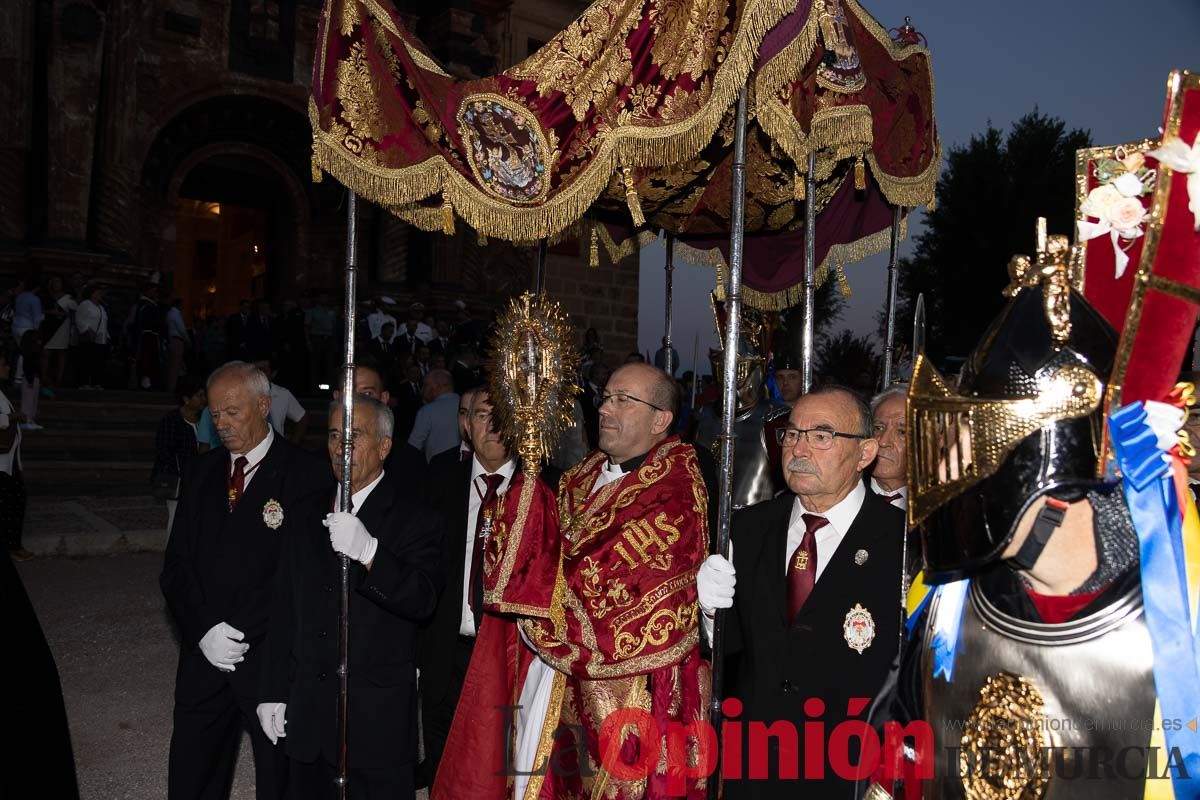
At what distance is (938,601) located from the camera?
2.16 metres

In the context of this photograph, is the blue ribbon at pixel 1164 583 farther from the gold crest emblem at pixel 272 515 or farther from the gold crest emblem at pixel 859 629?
the gold crest emblem at pixel 272 515

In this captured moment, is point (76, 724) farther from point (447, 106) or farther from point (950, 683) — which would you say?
point (950, 683)

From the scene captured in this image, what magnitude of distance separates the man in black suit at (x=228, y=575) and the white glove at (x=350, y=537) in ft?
1.22

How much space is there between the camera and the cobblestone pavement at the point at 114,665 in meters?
4.71

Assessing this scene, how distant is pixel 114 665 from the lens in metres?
6.25

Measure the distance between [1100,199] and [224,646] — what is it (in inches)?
129

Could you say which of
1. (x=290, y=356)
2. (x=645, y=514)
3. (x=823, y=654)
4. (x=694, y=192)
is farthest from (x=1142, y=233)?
(x=290, y=356)

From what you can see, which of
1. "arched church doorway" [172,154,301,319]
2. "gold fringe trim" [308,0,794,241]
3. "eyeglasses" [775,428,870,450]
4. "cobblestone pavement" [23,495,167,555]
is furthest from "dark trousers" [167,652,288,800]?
"arched church doorway" [172,154,301,319]

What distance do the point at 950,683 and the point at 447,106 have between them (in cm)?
279

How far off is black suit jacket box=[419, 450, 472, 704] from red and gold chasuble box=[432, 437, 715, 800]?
53 centimetres

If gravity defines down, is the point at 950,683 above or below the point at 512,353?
below

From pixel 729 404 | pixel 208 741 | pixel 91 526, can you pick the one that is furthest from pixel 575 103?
pixel 91 526

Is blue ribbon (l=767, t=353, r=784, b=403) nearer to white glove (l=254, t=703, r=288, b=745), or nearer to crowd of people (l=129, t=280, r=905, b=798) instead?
crowd of people (l=129, t=280, r=905, b=798)

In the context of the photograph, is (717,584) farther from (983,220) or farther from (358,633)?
(983,220)
